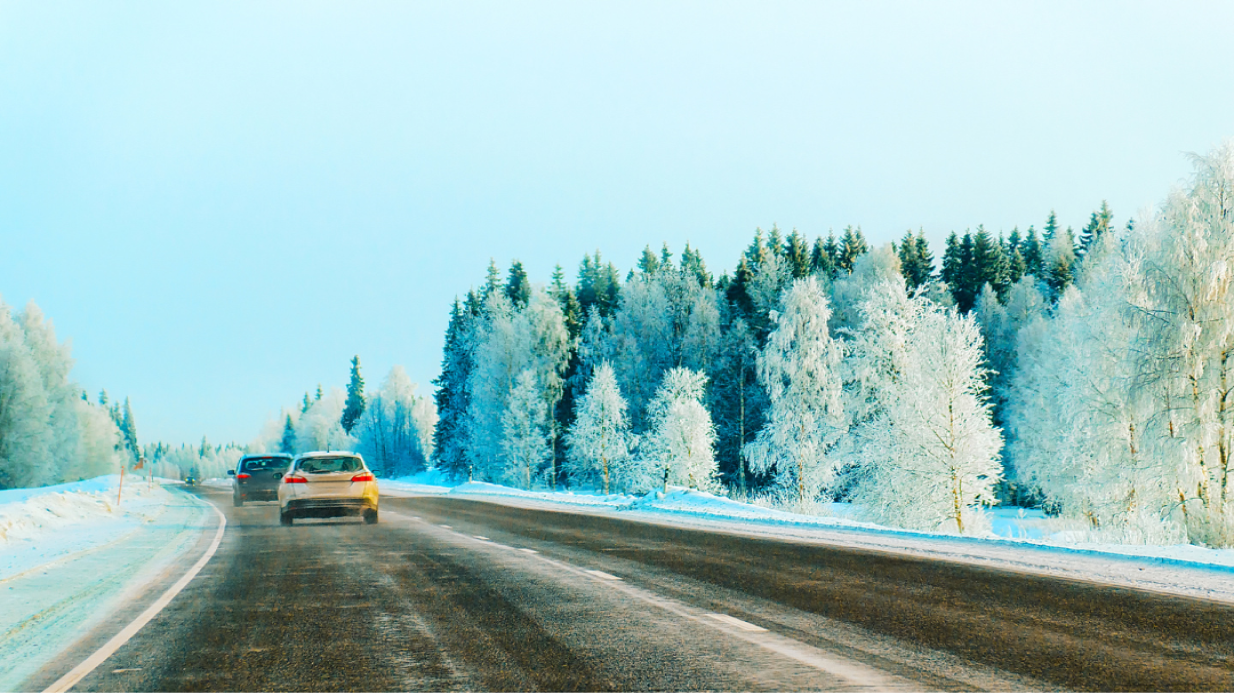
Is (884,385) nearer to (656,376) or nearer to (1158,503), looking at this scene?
(1158,503)

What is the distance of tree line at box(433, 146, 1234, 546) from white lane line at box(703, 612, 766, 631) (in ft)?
48.0

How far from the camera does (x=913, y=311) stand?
141ft

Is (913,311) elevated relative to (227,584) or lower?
elevated

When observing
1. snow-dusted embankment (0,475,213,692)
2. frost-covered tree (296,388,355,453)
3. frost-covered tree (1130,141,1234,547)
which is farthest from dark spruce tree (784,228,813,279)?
frost-covered tree (296,388,355,453)

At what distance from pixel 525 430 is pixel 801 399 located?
75.9 ft

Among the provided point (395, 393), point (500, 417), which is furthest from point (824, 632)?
point (395, 393)

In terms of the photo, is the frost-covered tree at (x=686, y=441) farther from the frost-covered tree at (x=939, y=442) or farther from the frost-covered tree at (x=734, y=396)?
the frost-covered tree at (x=939, y=442)

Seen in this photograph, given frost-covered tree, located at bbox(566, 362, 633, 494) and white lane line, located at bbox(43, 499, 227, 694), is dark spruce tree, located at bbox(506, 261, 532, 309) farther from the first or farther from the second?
white lane line, located at bbox(43, 499, 227, 694)

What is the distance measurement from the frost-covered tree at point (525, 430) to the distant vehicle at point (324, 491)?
137ft

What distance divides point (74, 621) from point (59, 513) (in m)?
18.6

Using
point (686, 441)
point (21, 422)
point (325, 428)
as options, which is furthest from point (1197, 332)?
point (325, 428)

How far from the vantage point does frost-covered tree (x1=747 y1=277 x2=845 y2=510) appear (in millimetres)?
46250

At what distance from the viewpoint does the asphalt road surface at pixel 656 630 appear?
5.73 meters

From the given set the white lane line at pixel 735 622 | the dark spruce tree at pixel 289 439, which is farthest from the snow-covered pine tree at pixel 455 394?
the dark spruce tree at pixel 289 439
